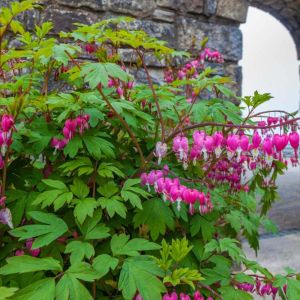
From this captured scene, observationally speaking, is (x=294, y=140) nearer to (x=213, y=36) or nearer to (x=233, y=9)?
(x=213, y=36)

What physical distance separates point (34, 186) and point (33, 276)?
34 centimetres

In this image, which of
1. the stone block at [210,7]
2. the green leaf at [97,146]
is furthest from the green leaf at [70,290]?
the stone block at [210,7]

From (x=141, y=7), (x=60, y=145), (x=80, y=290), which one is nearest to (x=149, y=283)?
(x=80, y=290)

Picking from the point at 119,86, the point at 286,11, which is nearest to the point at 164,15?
the point at 119,86

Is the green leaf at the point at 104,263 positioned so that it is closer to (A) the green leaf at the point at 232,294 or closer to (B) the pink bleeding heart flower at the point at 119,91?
(A) the green leaf at the point at 232,294

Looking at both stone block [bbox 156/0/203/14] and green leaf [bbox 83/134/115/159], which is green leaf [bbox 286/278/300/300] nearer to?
green leaf [bbox 83/134/115/159]

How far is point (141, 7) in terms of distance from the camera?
9.56 ft

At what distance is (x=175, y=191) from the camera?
1.16 m

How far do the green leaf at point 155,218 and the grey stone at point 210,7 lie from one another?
224 centimetres

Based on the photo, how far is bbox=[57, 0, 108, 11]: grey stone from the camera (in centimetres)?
271

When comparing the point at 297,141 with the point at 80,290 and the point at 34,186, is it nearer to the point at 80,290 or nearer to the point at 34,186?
the point at 80,290

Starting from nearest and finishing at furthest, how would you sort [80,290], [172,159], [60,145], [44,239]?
[80,290] < [44,239] < [60,145] < [172,159]

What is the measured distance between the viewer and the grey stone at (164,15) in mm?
2969

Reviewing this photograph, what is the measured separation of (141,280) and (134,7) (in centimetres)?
230
